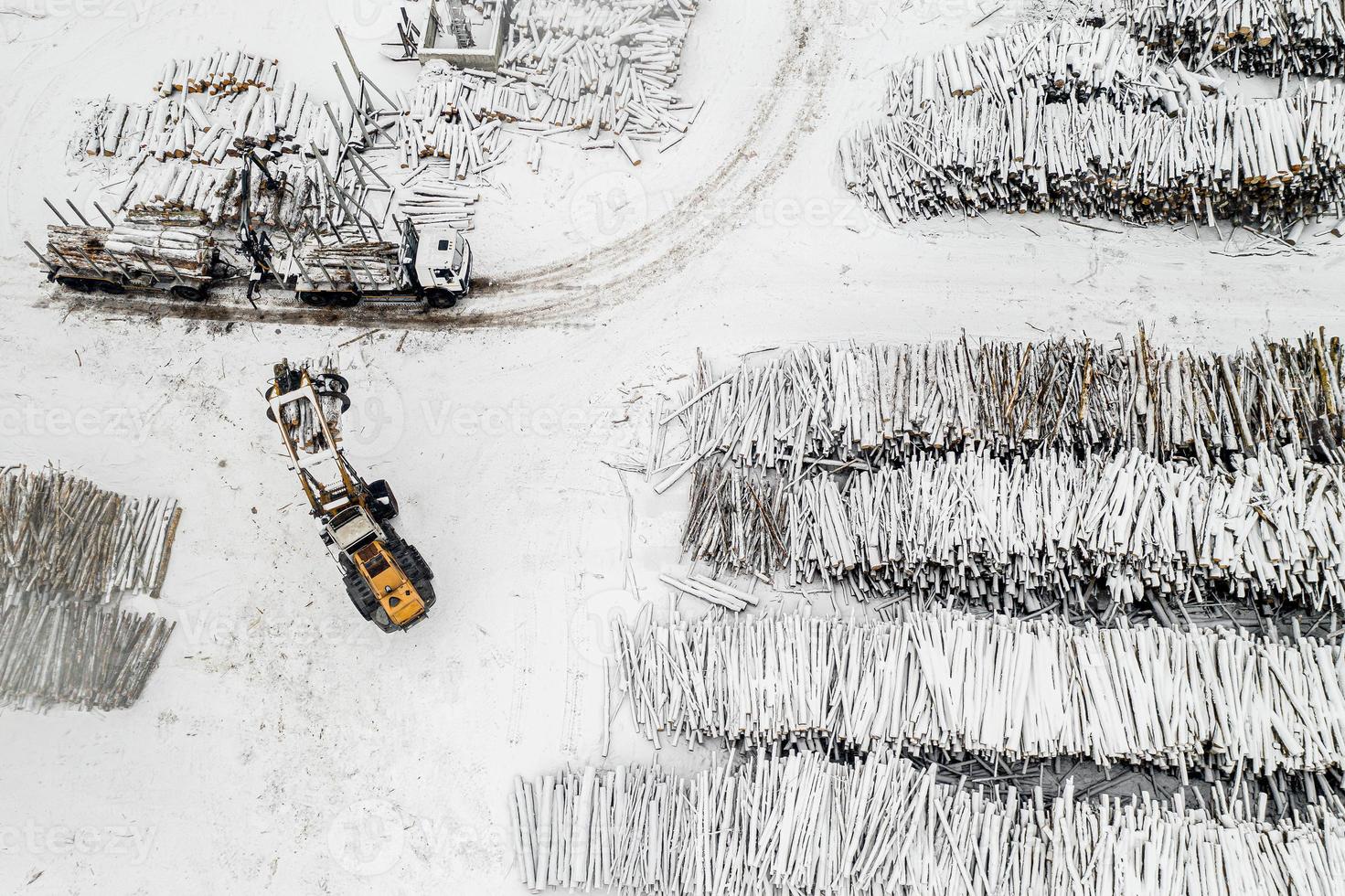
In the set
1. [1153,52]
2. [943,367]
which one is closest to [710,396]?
[943,367]

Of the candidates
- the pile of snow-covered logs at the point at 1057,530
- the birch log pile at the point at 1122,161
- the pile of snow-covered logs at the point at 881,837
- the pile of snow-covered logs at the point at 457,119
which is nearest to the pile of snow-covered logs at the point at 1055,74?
the birch log pile at the point at 1122,161

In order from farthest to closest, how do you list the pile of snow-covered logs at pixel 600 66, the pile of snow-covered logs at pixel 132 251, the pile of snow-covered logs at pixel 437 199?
the pile of snow-covered logs at pixel 600 66 < the pile of snow-covered logs at pixel 437 199 < the pile of snow-covered logs at pixel 132 251

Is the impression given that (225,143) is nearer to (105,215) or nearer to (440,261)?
(105,215)

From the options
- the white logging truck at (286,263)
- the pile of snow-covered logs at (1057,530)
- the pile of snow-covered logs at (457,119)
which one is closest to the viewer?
the pile of snow-covered logs at (1057,530)

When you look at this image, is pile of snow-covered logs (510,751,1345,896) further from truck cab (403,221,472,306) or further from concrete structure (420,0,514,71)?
concrete structure (420,0,514,71)

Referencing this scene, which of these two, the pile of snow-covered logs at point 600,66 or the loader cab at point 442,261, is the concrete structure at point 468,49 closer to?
the pile of snow-covered logs at point 600,66

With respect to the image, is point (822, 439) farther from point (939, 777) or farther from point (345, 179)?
point (345, 179)

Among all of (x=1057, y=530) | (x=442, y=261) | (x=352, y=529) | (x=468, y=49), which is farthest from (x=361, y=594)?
(x=468, y=49)
